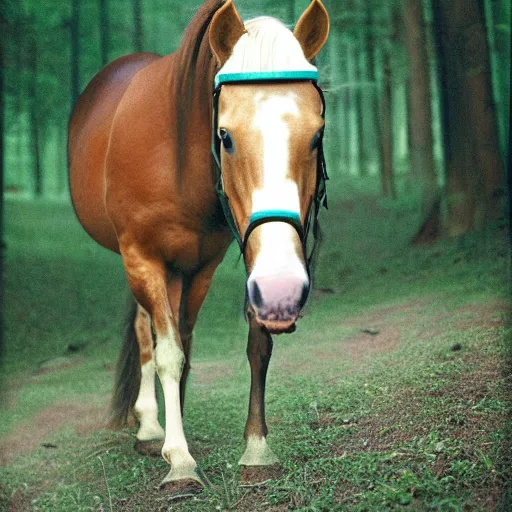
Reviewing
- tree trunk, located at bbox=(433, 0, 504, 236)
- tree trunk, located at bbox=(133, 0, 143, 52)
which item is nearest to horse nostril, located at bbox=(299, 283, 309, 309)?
tree trunk, located at bbox=(433, 0, 504, 236)

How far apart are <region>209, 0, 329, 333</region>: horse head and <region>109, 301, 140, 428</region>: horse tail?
4.48 ft

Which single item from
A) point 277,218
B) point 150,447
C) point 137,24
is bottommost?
point 150,447

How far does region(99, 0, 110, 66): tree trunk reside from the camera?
3.83 meters

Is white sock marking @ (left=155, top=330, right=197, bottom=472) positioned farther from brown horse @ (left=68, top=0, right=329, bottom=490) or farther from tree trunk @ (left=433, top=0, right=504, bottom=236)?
tree trunk @ (left=433, top=0, right=504, bottom=236)

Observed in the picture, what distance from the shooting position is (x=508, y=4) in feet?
10.8

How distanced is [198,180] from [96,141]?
0.83 meters

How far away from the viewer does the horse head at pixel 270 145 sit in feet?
7.53

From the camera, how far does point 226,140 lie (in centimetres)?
256

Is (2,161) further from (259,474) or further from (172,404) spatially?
(259,474)

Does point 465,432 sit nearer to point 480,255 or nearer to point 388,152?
point 480,255

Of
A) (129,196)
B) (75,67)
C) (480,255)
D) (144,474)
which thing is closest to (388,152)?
(480,255)

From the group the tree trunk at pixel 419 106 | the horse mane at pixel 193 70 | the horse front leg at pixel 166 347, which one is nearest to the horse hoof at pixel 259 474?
the horse front leg at pixel 166 347

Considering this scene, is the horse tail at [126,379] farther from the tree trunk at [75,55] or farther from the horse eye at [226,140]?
the horse eye at [226,140]

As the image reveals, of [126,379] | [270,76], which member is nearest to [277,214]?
[270,76]
